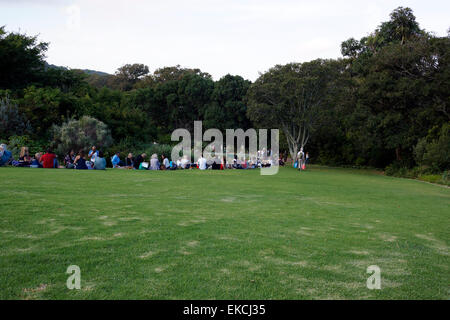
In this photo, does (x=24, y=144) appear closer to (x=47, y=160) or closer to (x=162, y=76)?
(x=47, y=160)

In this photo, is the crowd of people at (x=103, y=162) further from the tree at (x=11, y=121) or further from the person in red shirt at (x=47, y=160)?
the tree at (x=11, y=121)

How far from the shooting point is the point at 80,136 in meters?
24.6

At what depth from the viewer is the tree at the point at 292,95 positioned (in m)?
32.0

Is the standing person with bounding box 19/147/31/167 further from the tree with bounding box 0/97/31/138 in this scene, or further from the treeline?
the tree with bounding box 0/97/31/138

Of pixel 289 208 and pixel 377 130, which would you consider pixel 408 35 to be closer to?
pixel 377 130

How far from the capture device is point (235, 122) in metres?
55.0

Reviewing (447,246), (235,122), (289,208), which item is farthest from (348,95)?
(447,246)

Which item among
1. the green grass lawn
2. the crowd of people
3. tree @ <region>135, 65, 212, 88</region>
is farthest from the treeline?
tree @ <region>135, 65, 212, 88</region>

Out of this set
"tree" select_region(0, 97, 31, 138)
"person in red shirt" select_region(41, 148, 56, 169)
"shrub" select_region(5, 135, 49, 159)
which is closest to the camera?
"person in red shirt" select_region(41, 148, 56, 169)

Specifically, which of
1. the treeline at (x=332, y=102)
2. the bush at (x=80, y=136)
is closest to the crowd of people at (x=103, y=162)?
the bush at (x=80, y=136)

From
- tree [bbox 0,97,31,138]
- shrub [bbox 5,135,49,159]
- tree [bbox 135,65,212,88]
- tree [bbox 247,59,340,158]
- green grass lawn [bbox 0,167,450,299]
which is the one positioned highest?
tree [bbox 135,65,212,88]

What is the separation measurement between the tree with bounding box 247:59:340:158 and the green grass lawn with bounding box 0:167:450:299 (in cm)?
2403

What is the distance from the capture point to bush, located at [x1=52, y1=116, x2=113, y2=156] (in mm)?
24438

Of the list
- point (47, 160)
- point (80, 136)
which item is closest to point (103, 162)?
point (47, 160)
